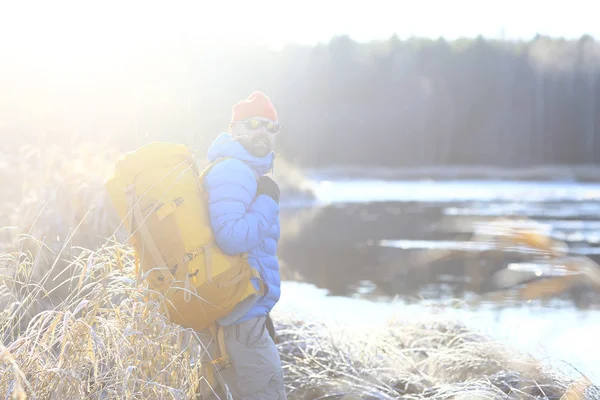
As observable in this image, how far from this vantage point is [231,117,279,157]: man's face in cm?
312

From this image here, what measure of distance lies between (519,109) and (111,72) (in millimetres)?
42387

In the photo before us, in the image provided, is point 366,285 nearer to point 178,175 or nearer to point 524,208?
point 178,175

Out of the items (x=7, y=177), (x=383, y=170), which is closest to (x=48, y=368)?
(x=7, y=177)

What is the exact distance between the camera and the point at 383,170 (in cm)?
5050

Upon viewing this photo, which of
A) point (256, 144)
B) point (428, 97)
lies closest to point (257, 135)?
point (256, 144)

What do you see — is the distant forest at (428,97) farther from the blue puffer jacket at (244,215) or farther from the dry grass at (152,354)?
the blue puffer jacket at (244,215)

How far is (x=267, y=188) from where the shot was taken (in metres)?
3.10

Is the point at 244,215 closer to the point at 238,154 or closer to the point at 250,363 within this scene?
the point at 238,154

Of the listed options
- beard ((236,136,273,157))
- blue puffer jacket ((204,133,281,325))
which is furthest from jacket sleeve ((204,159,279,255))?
beard ((236,136,273,157))

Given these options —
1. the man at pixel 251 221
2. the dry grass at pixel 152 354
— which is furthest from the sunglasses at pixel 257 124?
the dry grass at pixel 152 354

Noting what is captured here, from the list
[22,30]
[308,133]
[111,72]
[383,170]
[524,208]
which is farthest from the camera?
[308,133]

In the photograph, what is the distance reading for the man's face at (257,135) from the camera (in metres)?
3.12

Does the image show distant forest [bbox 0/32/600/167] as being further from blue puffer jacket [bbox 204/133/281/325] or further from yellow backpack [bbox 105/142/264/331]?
yellow backpack [bbox 105/142/264/331]

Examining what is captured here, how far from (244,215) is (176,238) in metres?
0.27
